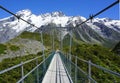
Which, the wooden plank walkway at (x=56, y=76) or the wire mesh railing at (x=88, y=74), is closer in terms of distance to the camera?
the wire mesh railing at (x=88, y=74)

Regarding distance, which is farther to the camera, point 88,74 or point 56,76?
point 56,76

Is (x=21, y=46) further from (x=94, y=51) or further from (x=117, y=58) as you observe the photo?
(x=117, y=58)

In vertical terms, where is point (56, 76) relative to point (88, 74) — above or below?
below

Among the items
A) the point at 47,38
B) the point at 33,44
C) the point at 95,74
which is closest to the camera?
the point at 95,74

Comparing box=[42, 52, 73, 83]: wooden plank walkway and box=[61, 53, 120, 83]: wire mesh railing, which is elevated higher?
box=[61, 53, 120, 83]: wire mesh railing

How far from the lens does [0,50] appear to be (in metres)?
71.4

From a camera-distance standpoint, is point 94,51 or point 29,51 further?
point 29,51

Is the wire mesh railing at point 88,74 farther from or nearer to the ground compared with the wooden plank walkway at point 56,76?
farther from the ground

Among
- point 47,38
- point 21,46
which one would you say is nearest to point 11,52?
point 21,46

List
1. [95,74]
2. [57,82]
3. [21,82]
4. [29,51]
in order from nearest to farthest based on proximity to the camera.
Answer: [21,82]
[57,82]
[95,74]
[29,51]

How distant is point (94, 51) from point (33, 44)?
45924 mm

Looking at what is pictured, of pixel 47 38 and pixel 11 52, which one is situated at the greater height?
pixel 47 38

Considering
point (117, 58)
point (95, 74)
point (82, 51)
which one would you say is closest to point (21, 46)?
point (82, 51)

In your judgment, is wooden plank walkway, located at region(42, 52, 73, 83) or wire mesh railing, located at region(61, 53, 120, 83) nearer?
wire mesh railing, located at region(61, 53, 120, 83)
